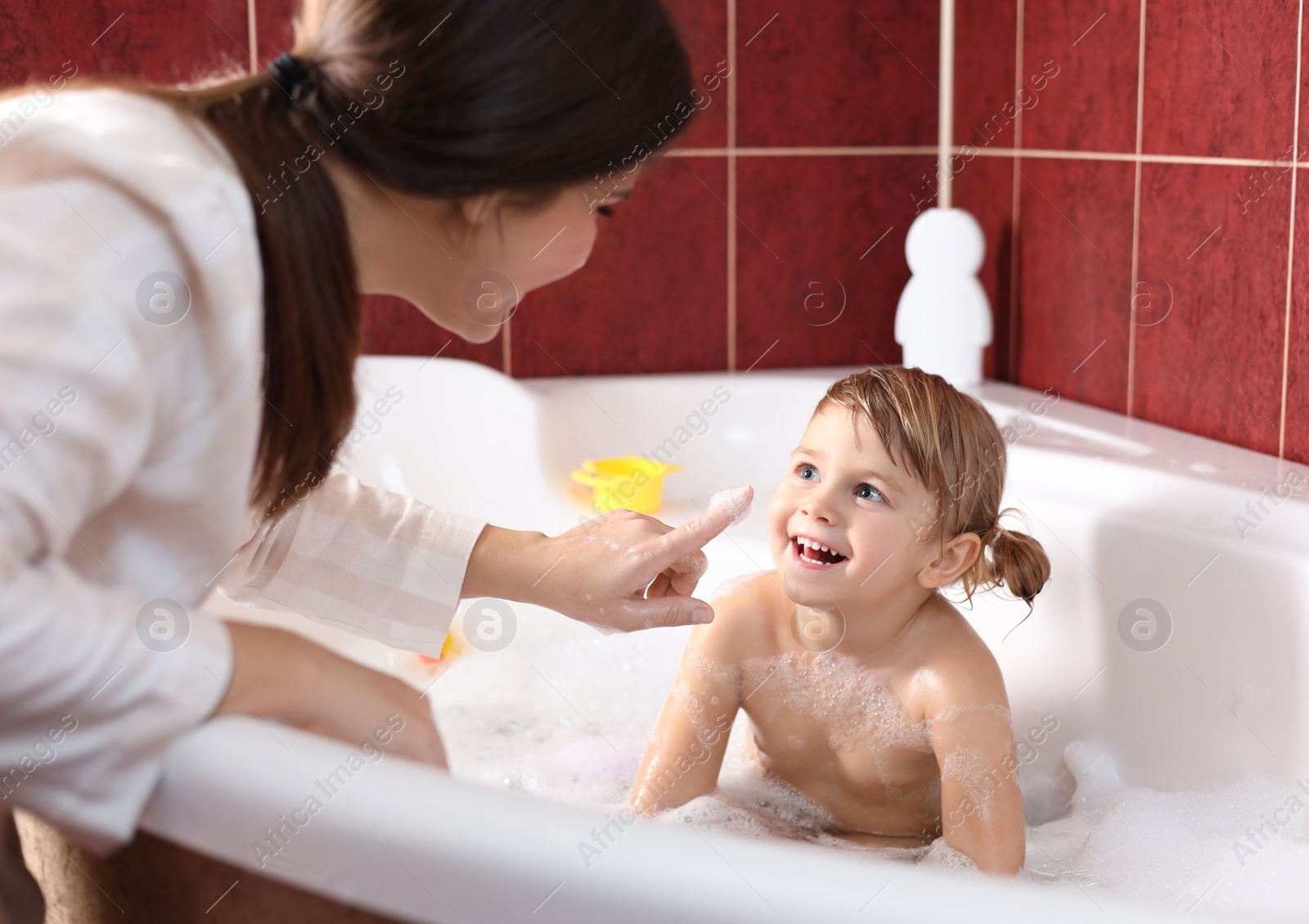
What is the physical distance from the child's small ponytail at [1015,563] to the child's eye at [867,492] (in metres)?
0.12

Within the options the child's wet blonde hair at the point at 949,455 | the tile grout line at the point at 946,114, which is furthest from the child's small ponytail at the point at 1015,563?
the tile grout line at the point at 946,114

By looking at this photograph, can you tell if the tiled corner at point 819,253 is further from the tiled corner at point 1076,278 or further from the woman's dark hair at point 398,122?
the woman's dark hair at point 398,122

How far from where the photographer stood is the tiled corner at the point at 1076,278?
5.79 ft

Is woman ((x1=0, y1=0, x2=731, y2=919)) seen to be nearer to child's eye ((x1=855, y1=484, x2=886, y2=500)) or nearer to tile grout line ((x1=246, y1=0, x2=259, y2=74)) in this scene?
child's eye ((x1=855, y1=484, x2=886, y2=500))

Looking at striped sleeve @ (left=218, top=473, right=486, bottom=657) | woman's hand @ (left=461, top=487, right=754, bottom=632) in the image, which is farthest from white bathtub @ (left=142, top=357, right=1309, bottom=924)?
striped sleeve @ (left=218, top=473, right=486, bottom=657)

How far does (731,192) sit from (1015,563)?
1090 millimetres

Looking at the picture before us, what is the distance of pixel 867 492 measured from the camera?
1.19m

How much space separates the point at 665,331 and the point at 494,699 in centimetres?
78

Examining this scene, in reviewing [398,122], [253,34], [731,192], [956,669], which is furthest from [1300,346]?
[253,34]

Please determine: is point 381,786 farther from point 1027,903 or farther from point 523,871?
point 1027,903

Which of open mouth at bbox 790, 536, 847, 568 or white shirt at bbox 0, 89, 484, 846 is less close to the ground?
white shirt at bbox 0, 89, 484, 846

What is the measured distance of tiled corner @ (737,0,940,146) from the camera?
2.11 m

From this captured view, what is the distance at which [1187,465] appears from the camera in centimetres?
146

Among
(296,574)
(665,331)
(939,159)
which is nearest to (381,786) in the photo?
(296,574)
